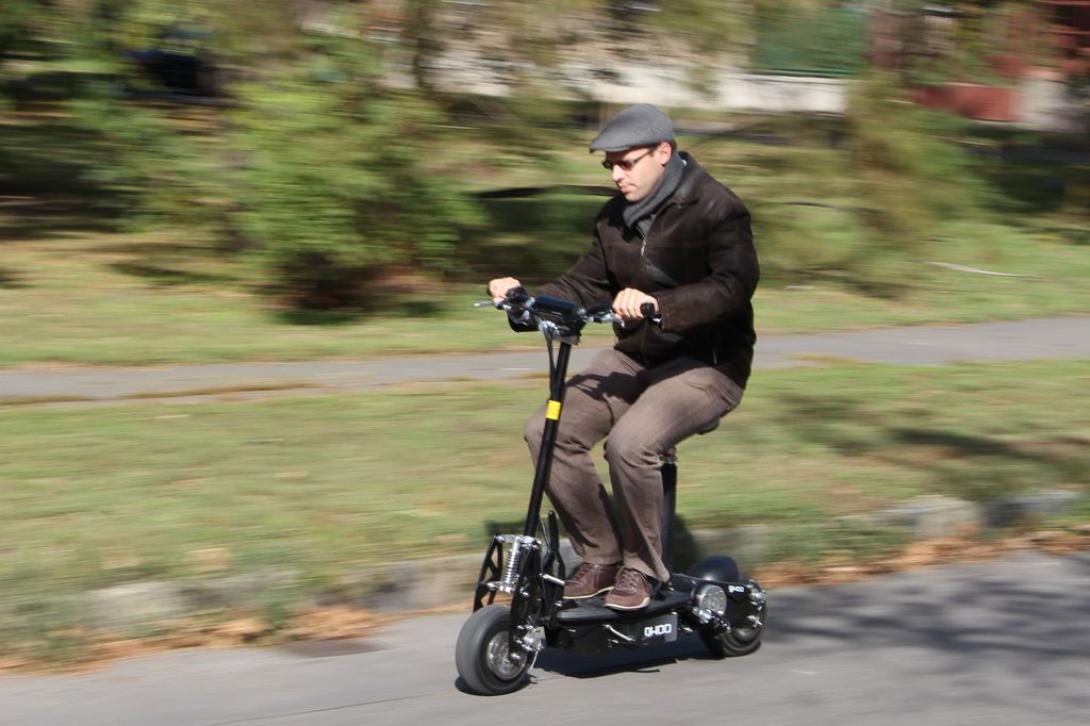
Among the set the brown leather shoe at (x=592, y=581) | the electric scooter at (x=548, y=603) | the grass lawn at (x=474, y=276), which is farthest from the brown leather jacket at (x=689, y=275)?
the grass lawn at (x=474, y=276)

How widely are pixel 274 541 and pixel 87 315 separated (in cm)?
662

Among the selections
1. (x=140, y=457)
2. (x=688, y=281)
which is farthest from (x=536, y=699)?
(x=140, y=457)

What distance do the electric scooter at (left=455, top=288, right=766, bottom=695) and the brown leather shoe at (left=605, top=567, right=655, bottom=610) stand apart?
0.03 metres

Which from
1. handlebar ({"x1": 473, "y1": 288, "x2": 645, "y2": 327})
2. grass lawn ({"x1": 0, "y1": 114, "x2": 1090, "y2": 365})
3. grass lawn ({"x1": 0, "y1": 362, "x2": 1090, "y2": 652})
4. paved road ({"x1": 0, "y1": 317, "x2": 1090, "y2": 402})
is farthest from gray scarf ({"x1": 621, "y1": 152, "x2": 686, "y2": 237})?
grass lawn ({"x1": 0, "y1": 114, "x2": 1090, "y2": 365})

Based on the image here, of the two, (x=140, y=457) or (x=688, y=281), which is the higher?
(x=688, y=281)

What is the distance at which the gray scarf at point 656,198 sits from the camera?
539 centimetres

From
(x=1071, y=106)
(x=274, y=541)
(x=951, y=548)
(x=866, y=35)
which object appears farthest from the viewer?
(x=1071, y=106)

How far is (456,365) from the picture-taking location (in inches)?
429

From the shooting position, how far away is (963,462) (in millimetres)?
8297

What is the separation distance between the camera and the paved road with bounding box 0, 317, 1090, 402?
9.76 metres

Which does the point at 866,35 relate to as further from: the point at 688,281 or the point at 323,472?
the point at 688,281

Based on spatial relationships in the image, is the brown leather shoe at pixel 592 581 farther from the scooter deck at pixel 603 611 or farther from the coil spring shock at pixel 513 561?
the coil spring shock at pixel 513 561

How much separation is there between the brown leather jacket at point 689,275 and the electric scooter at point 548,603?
9.6 inches

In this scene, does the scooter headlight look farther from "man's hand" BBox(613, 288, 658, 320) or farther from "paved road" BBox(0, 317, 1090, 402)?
"paved road" BBox(0, 317, 1090, 402)
